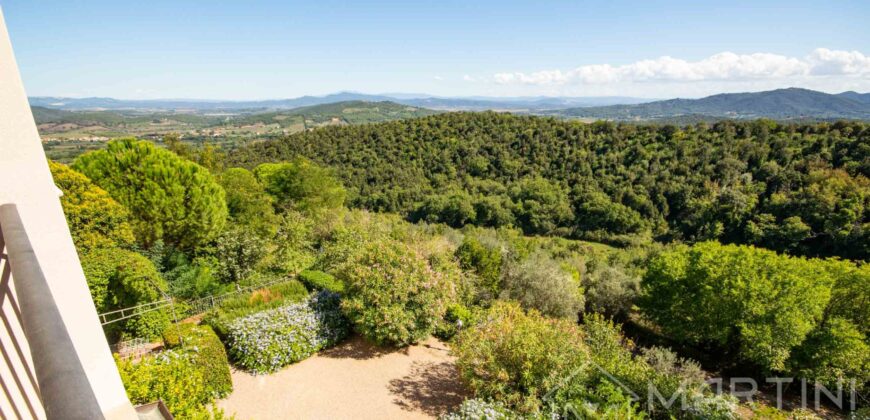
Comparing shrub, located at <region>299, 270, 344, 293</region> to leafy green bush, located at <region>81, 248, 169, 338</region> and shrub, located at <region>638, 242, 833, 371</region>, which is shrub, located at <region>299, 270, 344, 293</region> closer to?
leafy green bush, located at <region>81, 248, 169, 338</region>

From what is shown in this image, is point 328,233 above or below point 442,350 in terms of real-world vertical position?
above

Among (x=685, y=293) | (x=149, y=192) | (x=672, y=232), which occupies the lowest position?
(x=672, y=232)

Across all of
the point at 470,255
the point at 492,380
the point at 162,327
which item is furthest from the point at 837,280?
the point at 162,327

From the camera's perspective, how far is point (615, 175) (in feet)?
158

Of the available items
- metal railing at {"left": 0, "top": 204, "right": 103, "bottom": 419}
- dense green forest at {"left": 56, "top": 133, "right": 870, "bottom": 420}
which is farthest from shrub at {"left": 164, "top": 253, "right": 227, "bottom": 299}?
metal railing at {"left": 0, "top": 204, "right": 103, "bottom": 419}

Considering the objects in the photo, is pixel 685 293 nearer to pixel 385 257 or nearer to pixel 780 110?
pixel 385 257

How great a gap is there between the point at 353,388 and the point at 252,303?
4.15 meters

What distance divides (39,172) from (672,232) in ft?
161

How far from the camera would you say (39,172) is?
8.52 feet

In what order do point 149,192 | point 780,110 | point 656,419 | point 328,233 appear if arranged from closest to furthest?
point 656,419
point 149,192
point 328,233
point 780,110

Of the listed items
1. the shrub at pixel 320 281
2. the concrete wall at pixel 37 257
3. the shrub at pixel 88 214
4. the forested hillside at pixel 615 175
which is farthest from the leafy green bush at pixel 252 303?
the forested hillside at pixel 615 175

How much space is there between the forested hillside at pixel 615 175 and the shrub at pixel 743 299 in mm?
23855

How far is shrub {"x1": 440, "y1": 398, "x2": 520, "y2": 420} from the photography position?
24.8ft

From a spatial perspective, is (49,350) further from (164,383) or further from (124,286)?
(124,286)
